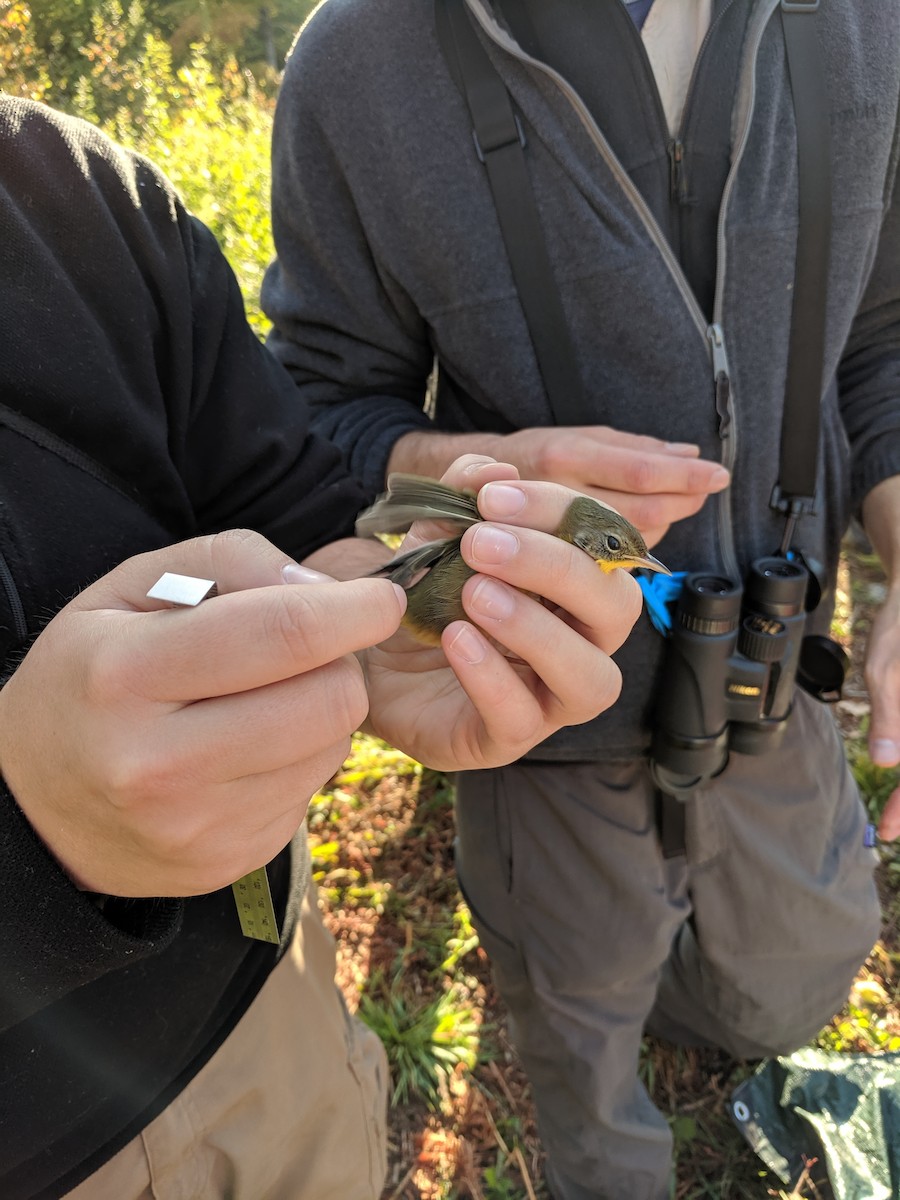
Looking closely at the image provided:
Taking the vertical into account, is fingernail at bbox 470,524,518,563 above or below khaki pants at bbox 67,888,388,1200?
above

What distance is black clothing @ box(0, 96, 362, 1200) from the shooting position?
1.04 m

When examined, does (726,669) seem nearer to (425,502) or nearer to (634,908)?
(634,908)

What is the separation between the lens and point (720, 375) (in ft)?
6.10

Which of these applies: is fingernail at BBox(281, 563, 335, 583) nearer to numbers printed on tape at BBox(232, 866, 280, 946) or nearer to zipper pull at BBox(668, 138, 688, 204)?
numbers printed on tape at BBox(232, 866, 280, 946)

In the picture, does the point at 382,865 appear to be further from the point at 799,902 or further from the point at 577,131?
the point at 577,131

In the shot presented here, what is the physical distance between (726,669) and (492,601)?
3.62 ft

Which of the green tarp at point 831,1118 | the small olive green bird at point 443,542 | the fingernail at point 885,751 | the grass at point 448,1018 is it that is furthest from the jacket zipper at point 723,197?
the grass at point 448,1018

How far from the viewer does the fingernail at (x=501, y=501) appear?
1230 mm

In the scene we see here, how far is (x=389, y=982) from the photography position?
10.2ft

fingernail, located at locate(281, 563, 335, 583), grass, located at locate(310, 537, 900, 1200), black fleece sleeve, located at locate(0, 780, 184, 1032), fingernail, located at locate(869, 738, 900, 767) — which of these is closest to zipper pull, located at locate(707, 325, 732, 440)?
fingernail, located at locate(869, 738, 900, 767)

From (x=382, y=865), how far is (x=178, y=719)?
286 cm

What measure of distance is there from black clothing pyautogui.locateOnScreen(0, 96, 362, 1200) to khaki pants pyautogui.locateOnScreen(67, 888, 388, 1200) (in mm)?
87

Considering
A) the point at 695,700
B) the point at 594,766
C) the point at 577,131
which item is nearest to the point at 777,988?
the point at 594,766

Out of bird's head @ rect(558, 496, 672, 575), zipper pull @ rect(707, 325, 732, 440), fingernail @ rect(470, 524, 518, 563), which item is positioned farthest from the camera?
zipper pull @ rect(707, 325, 732, 440)
